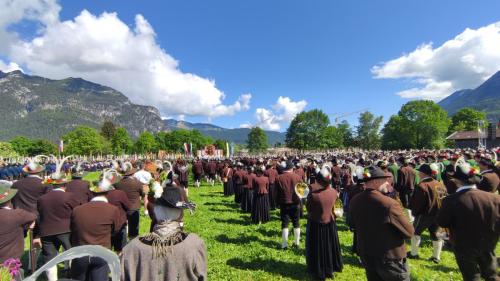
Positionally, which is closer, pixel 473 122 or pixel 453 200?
pixel 453 200

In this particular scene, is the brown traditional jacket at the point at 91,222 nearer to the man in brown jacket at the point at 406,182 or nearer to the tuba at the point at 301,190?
the tuba at the point at 301,190

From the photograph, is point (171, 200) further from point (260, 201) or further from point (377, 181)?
point (260, 201)

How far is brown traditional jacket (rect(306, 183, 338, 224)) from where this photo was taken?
6949 millimetres

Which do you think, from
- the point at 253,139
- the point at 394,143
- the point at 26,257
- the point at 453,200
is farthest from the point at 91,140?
the point at 453,200

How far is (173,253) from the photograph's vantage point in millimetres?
3008

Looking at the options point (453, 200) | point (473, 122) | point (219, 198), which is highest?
point (473, 122)

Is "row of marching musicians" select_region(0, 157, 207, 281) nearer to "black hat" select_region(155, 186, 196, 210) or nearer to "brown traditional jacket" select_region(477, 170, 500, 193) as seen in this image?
"black hat" select_region(155, 186, 196, 210)

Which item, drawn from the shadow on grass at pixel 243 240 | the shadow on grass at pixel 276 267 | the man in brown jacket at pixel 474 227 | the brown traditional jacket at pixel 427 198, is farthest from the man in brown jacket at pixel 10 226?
the brown traditional jacket at pixel 427 198

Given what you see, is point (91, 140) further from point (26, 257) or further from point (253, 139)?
point (26, 257)

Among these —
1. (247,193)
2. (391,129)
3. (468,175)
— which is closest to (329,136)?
(391,129)

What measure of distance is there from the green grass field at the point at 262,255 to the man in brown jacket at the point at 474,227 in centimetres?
240

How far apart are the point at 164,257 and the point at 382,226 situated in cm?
301

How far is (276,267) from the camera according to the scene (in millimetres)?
7930

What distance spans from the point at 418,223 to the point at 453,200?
3.06 meters
